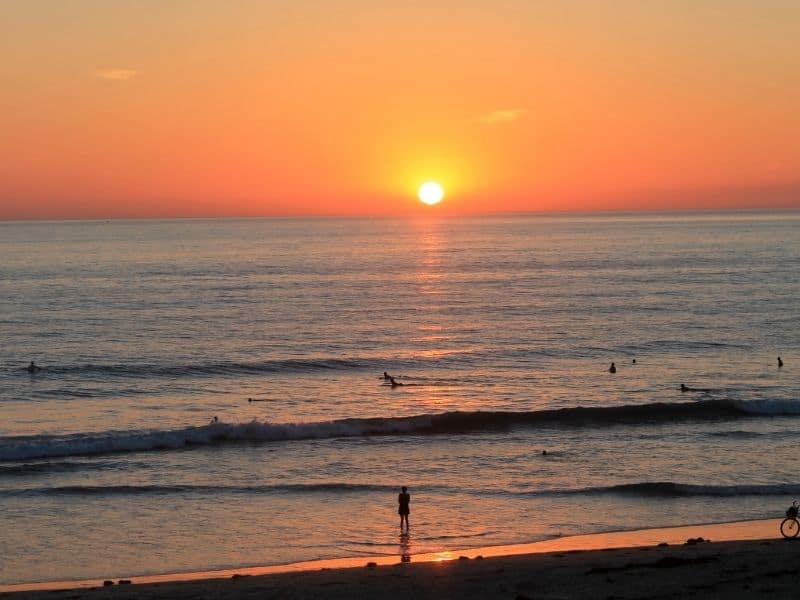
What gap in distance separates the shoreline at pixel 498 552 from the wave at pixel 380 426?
14.3m

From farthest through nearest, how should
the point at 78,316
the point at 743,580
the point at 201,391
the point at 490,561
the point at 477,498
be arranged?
the point at 78,316 < the point at 201,391 < the point at 477,498 < the point at 490,561 < the point at 743,580

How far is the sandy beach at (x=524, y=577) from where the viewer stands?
17.6 m

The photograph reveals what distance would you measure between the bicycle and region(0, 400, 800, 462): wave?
52.4 feet

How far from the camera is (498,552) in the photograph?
24188 mm

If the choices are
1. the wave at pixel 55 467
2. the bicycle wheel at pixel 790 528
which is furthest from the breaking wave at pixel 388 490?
the bicycle wheel at pixel 790 528

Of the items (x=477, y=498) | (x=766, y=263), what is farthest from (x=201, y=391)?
(x=766, y=263)

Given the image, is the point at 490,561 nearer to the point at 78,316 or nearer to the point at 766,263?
the point at 78,316

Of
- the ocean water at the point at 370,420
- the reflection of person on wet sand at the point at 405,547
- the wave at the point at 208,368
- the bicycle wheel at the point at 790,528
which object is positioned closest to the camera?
the reflection of person on wet sand at the point at 405,547

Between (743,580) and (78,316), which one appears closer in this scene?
(743,580)

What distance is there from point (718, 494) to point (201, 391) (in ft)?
90.8

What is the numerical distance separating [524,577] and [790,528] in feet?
31.2

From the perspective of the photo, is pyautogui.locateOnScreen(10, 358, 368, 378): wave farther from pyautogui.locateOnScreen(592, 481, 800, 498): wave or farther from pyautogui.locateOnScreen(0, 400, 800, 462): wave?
pyautogui.locateOnScreen(592, 481, 800, 498): wave

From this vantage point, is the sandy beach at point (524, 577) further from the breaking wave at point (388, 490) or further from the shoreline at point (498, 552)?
the breaking wave at point (388, 490)

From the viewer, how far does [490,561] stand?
70.5ft
